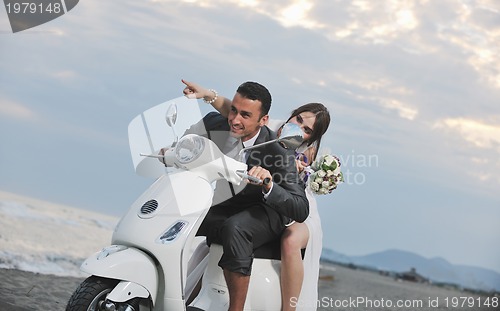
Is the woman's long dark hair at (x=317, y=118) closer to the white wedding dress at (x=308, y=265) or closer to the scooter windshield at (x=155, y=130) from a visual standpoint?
the white wedding dress at (x=308, y=265)

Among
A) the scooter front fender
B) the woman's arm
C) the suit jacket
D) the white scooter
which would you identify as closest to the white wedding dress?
the white scooter

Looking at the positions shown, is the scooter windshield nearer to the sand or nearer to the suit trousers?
the suit trousers

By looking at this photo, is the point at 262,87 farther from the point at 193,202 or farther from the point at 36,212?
the point at 36,212

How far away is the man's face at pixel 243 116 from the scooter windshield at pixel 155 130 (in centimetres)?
20

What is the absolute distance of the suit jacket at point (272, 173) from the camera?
350cm

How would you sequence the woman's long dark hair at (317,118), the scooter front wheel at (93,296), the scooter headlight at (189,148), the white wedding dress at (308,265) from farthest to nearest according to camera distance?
the woman's long dark hair at (317,118), the white wedding dress at (308,265), the scooter headlight at (189,148), the scooter front wheel at (93,296)

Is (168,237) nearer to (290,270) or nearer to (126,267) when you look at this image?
(126,267)

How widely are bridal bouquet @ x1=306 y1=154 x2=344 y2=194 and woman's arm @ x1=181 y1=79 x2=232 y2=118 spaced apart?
0.90 m

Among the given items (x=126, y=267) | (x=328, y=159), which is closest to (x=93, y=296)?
(x=126, y=267)

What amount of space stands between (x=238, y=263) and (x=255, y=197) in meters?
A: 0.40

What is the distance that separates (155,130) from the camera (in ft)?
11.6

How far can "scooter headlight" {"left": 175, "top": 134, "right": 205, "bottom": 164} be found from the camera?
11.1ft

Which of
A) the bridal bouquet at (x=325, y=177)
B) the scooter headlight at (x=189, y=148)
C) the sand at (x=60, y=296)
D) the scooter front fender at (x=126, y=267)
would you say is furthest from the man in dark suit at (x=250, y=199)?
the sand at (x=60, y=296)

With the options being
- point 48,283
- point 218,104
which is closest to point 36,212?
point 48,283
